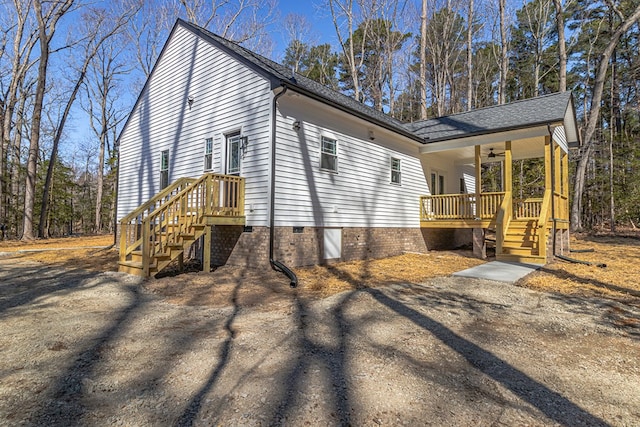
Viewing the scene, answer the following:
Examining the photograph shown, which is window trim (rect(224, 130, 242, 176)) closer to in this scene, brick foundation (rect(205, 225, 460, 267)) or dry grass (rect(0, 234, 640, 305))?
brick foundation (rect(205, 225, 460, 267))

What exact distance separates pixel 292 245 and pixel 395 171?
545 centimetres

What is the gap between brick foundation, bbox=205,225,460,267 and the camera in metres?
7.96

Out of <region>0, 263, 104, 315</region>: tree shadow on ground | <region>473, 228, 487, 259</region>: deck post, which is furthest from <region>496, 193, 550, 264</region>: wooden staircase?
<region>0, 263, 104, 315</region>: tree shadow on ground

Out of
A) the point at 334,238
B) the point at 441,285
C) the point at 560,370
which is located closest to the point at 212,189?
the point at 334,238

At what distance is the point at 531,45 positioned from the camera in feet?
86.1

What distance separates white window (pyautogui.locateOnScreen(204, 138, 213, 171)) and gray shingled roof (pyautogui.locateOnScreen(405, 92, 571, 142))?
8.00 m

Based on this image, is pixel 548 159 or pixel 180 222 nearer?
pixel 180 222

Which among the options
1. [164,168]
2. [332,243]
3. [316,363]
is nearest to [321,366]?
[316,363]

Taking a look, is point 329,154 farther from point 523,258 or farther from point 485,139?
point 523,258

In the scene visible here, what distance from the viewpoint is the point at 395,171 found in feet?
39.2

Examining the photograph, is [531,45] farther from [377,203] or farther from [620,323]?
[620,323]

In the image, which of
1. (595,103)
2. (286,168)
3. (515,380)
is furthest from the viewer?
(595,103)

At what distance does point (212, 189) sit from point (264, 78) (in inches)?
116

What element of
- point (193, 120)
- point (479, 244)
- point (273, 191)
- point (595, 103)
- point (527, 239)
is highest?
point (595, 103)
